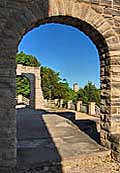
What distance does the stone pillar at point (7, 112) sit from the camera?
14.1ft

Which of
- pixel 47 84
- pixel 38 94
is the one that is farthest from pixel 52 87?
pixel 38 94

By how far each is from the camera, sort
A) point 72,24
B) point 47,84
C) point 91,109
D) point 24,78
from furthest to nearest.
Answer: point 47,84, point 24,78, point 91,109, point 72,24

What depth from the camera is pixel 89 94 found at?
25.8 m

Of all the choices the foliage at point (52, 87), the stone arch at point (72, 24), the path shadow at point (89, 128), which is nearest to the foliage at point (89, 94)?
the foliage at point (52, 87)

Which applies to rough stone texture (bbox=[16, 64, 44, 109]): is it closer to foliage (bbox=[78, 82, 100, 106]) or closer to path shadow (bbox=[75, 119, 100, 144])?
foliage (bbox=[78, 82, 100, 106])

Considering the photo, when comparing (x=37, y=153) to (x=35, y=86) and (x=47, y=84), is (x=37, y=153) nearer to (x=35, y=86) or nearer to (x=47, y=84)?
(x=35, y=86)

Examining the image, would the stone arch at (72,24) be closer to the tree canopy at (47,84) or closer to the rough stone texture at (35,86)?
the rough stone texture at (35,86)

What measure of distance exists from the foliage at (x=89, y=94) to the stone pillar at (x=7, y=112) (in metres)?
21.0

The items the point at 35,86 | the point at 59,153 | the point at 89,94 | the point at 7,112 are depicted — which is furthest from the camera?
the point at 89,94

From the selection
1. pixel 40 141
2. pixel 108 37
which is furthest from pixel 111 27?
pixel 40 141

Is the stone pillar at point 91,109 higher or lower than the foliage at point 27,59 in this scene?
lower

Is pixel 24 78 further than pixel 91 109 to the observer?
Yes

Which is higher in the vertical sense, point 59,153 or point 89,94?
point 89,94

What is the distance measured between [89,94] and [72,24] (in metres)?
20.8
